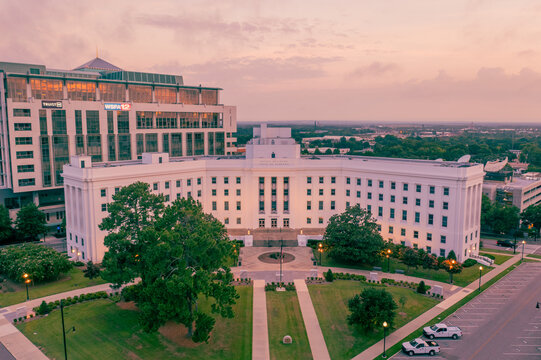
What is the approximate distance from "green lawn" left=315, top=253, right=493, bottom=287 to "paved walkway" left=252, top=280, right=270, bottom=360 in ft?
58.7

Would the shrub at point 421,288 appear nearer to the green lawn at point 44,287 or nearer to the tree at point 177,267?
the tree at point 177,267

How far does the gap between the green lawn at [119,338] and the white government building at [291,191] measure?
22.2m

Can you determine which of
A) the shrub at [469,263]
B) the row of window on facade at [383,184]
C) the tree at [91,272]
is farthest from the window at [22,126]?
the shrub at [469,263]

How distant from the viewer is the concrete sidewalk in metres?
45.4

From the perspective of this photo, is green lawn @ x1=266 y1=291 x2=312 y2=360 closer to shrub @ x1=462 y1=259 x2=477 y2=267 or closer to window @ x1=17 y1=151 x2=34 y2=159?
shrub @ x1=462 y1=259 x2=477 y2=267

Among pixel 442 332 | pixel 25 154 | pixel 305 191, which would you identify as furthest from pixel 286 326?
pixel 25 154

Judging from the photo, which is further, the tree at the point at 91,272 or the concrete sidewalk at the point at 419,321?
the tree at the point at 91,272

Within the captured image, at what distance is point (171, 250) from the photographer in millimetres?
43094

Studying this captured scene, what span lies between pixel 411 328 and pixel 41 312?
48.5 m

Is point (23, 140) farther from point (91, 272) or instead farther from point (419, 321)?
point (419, 321)

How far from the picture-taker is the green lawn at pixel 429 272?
67562mm

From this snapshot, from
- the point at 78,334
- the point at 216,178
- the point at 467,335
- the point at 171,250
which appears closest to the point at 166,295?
the point at 171,250

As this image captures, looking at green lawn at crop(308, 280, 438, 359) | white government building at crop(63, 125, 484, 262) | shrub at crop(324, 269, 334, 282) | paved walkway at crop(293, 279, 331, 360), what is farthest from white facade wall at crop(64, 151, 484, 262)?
paved walkway at crop(293, 279, 331, 360)

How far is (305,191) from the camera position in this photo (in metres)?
93.1
